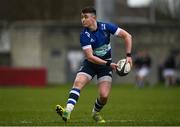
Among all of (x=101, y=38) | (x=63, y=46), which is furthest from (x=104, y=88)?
(x=63, y=46)

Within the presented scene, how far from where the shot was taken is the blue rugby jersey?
14.7 meters

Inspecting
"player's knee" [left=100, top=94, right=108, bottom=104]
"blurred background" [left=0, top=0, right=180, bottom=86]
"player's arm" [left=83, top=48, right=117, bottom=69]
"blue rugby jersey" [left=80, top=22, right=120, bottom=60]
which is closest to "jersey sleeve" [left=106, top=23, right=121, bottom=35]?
"blue rugby jersey" [left=80, top=22, right=120, bottom=60]

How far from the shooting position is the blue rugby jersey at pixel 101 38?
48.2 ft

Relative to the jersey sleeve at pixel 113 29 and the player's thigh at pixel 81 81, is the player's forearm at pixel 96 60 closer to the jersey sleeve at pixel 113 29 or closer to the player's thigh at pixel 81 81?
the player's thigh at pixel 81 81

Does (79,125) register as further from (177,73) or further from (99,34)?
(177,73)

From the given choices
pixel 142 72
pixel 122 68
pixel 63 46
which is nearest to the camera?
pixel 122 68

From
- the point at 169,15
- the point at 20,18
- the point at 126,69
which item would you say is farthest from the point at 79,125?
the point at 169,15

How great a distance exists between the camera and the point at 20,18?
63.4 metres

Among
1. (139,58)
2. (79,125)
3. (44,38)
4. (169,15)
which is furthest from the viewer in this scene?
(169,15)

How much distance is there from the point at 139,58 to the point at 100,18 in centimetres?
332

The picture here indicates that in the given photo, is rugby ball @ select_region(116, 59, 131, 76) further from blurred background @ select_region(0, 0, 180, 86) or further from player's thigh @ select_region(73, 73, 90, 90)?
blurred background @ select_region(0, 0, 180, 86)

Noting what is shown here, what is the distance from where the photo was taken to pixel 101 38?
14781 millimetres

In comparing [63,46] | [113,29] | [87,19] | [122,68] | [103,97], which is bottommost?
[63,46]

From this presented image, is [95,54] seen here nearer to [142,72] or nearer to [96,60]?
[96,60]
